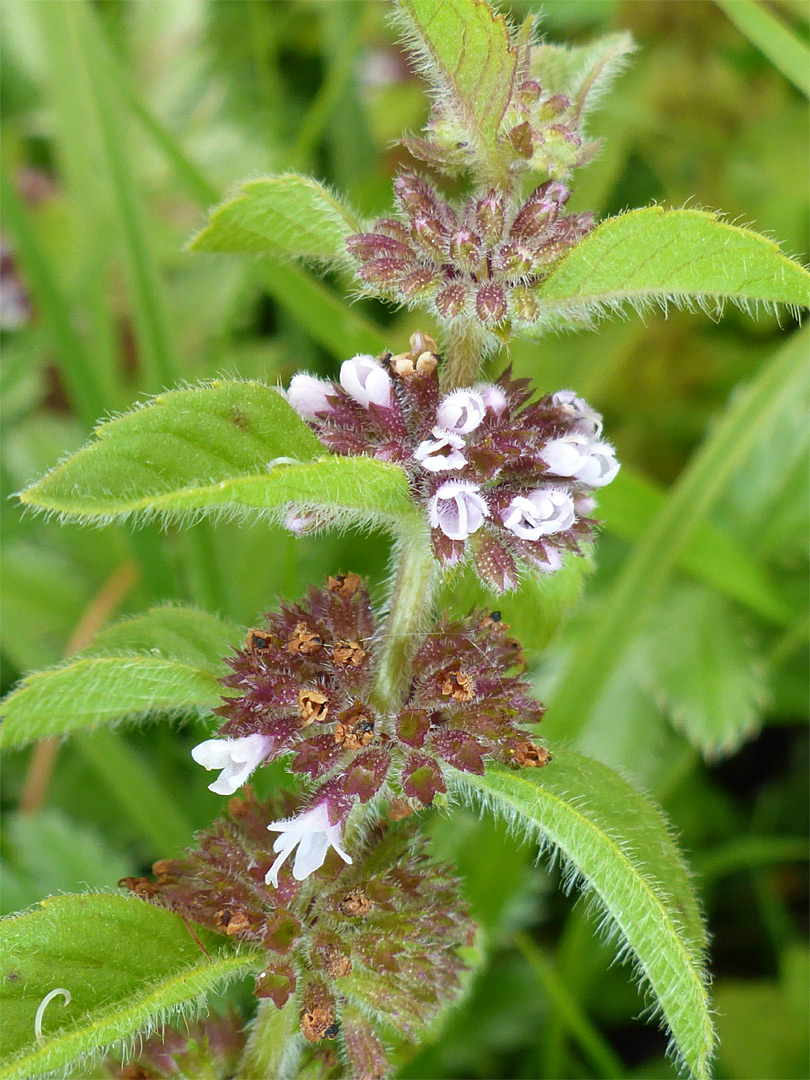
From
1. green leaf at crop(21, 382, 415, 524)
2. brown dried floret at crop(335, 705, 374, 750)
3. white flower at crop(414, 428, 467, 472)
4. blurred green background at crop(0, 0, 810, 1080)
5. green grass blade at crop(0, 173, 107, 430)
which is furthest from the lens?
green grass blade at crop(0, 173, 107, 430)

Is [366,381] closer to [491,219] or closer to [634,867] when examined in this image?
[491,219]

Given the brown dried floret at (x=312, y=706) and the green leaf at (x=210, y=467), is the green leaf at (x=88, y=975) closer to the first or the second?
the brown dried floret at (x=312, y=706)

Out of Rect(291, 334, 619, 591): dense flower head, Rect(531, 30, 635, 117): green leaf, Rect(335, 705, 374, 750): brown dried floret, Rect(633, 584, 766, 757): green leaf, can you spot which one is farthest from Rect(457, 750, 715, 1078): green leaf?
Rect(633, 584, 766, 757): green leaf

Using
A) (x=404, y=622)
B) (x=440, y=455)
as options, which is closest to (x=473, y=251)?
(x=440, y=455)

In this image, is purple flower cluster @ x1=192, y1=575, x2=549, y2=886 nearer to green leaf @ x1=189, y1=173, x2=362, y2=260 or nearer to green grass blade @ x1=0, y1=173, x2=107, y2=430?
green leaf @ x1=189, y1=173, x2=362, y2=260

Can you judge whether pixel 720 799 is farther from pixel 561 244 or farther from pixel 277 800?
pixel 561 244

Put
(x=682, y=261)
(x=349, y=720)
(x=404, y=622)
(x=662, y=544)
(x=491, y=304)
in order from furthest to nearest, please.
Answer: (x=662, y=544), (x=404, y=622), (x=349, y=720), (x=491, y=304), (x=682, y=261)

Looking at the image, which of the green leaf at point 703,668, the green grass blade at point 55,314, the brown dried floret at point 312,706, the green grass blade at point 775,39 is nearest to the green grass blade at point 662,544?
the green leaf at point 703,668
